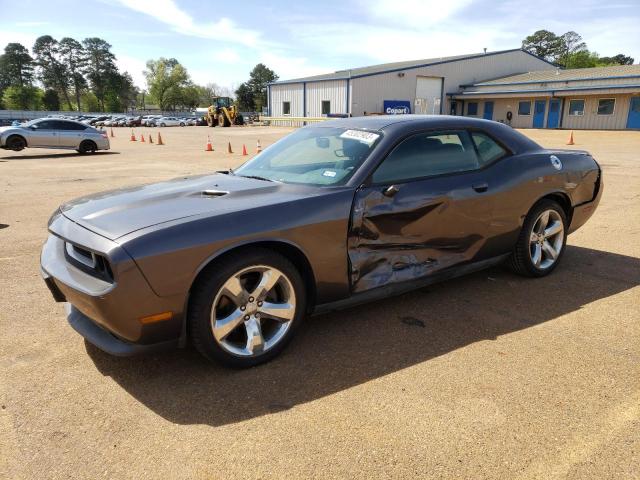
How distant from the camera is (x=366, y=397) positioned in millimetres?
2703

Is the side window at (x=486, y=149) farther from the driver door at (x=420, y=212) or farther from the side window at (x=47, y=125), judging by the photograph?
the side window at (x=47, y=125)

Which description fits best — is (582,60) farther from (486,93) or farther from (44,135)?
(44,135)

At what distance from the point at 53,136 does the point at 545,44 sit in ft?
374

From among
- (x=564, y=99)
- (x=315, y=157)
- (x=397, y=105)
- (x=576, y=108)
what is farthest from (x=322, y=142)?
(x=564, y=99)

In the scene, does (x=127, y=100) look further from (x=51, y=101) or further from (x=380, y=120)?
(x=380, y=120)

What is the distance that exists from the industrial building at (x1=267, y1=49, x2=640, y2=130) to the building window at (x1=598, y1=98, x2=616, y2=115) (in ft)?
0.22

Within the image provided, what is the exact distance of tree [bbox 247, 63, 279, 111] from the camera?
4422 inches

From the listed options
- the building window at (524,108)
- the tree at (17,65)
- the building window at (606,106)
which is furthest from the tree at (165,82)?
the building window at (606,106)

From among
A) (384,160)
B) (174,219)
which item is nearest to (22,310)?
(174,219)

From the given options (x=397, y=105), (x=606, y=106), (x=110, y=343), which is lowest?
(x=110, y=343)

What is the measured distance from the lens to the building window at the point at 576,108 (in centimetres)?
3759

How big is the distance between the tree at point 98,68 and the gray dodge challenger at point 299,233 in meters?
129

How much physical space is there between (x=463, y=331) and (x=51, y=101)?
397 feet

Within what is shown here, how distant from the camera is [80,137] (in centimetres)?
1853
